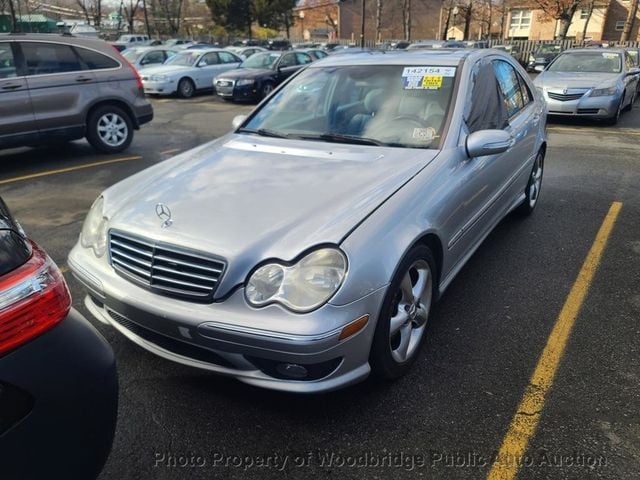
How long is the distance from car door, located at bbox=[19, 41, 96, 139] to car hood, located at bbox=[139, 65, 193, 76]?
860 cm

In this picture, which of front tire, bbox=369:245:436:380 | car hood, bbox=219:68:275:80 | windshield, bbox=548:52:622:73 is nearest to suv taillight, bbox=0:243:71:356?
front tire, bbox=369:245:436:380

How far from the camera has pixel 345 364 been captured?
2.27 metres

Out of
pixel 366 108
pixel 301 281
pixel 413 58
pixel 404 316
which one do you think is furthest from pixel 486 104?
pixel 301 281

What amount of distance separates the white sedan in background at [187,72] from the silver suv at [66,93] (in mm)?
Result: 7809

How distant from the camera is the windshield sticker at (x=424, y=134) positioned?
3178 millimetres

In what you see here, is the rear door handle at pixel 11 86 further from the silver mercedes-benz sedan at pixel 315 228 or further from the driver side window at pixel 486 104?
the driver side window at pixel 486 104

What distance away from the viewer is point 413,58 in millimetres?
3713

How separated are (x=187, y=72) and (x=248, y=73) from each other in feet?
7.84

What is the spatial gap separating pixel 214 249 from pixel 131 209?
0.71 meters

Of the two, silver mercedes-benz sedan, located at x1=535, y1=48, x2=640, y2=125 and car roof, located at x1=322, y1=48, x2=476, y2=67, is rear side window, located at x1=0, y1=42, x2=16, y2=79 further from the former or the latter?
silver mercedes-benz sedan, located at x1=535, y1=48, x2=640, y2=125

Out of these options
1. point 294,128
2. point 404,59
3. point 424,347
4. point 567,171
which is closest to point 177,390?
point 424,347

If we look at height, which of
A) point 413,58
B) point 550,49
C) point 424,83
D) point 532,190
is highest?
point 413,58

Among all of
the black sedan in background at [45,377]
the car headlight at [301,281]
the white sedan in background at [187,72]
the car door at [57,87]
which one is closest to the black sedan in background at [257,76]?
the white sedan in background at [187,72]

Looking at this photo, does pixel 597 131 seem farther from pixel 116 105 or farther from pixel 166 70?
pixel 166 70
